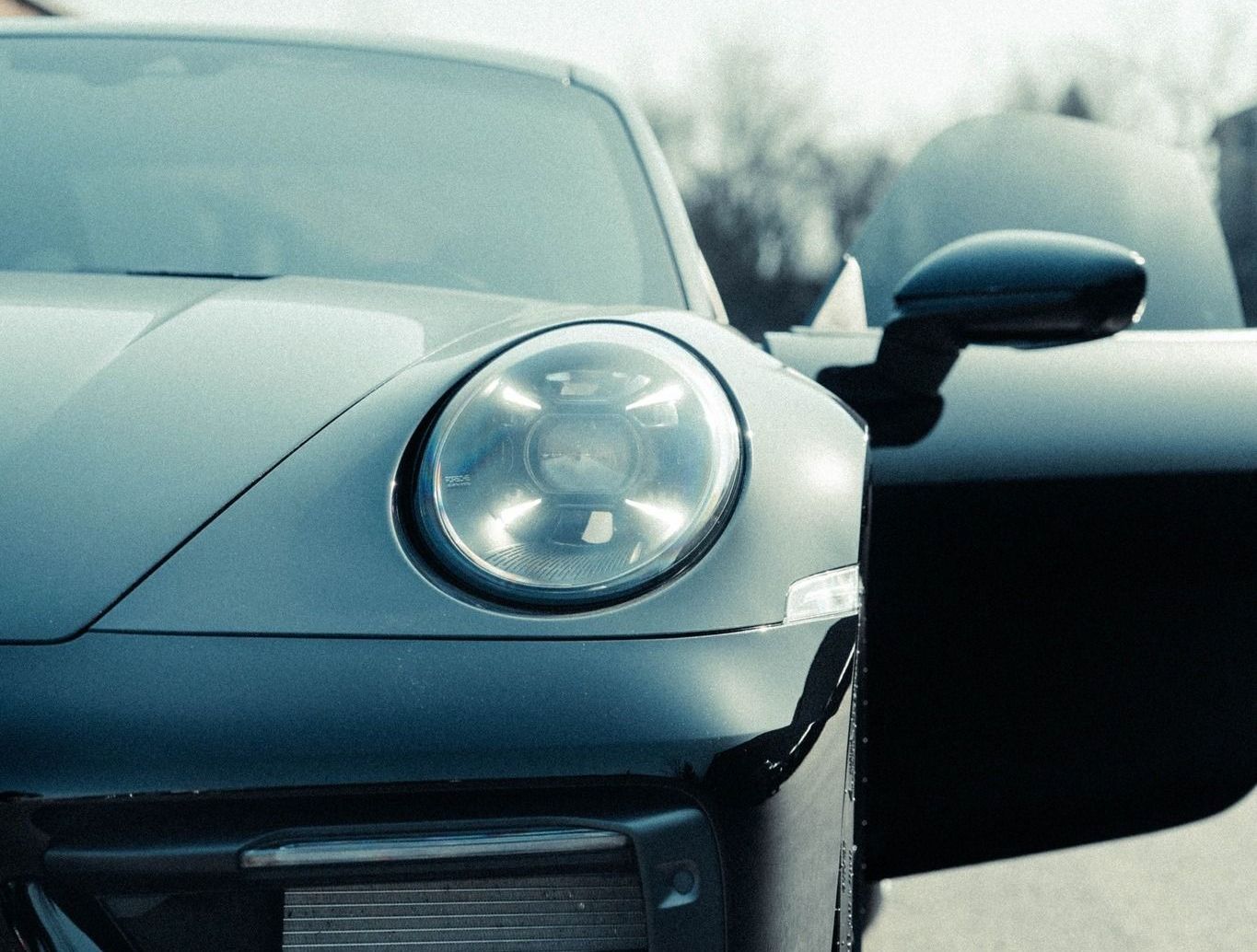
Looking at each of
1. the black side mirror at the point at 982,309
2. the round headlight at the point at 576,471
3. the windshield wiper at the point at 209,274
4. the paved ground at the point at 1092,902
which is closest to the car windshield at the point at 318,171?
the windshield wiper at the point at 209,274

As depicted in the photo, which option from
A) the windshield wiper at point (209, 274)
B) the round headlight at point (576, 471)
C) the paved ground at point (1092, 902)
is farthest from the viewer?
the paved ground at point (1092, 902)

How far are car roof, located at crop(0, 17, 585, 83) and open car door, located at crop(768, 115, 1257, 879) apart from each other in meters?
0.75

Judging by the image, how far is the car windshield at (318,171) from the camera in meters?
1.86

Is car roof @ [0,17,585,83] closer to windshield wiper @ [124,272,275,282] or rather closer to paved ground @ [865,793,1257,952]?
windshield wiper @ [124,272,275,282]

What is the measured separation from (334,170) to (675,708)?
1329 mm

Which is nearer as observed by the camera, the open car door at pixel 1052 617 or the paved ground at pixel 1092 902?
the open car door at pixel 1052 617

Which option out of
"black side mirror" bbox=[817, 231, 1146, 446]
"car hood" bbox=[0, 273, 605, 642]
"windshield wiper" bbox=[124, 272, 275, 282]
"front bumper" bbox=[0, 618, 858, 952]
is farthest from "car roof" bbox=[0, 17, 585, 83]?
"front bumper" bbox=[0, 618, 858, 952]

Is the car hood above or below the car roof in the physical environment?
below

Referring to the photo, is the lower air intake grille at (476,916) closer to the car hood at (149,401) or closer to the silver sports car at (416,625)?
the silver sports car at (416,625)

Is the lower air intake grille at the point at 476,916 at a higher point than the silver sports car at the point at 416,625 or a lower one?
lower

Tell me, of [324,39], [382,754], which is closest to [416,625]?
[382,754]

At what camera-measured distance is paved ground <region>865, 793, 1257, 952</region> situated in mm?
2107

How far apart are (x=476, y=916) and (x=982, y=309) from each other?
3.59 feet

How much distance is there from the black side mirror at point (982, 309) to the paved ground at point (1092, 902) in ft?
2.39
